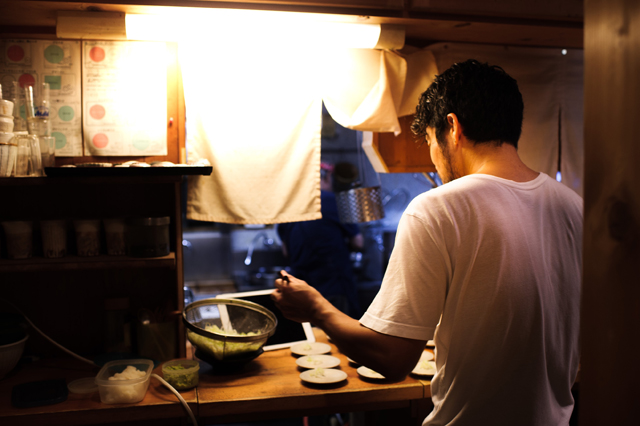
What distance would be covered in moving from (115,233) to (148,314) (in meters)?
0.46

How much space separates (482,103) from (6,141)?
2.11 m

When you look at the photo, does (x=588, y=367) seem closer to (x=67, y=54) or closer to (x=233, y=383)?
(x=233, y=383)

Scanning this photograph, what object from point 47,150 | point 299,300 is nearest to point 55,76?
point 47,150

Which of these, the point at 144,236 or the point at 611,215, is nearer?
the point at 611,215

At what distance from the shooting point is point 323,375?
2246 millimetres

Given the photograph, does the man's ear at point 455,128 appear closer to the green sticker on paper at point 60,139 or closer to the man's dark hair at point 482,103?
the man's dark hair at point 482,103

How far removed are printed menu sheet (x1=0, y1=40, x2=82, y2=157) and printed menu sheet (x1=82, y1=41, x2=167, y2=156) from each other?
53 millimetres

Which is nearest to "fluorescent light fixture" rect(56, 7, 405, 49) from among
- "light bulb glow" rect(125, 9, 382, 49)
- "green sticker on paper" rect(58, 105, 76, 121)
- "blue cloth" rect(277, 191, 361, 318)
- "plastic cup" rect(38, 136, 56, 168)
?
"light bulb glow" rect(125, 9, 382, 49)

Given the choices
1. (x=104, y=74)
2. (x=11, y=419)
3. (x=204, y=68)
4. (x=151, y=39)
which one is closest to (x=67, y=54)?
(x=104, y=74)

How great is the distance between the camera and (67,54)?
2518 millimetres

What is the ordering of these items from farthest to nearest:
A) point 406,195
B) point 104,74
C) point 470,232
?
point 406,195 → point 104,74 → point 470,232

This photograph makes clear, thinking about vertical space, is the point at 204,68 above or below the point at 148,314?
above

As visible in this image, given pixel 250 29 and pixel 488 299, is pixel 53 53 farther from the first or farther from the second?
pixel 488 299

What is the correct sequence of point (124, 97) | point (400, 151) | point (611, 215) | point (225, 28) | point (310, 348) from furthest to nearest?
point (400, 151) → point (310, 348) → point (124, 97) → point (225, 28) → point (611, 215)
